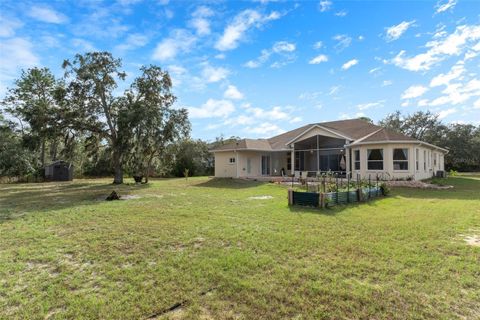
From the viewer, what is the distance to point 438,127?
39000 mm

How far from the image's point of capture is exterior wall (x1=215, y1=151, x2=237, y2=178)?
78.1 ft

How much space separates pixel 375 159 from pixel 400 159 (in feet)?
A: 4.68

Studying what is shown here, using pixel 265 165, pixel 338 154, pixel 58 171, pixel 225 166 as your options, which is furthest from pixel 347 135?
pixel 58 171

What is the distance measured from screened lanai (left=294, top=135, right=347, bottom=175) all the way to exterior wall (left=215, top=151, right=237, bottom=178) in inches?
218

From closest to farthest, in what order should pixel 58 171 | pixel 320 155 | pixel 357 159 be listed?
pixel 357 159 → pixel 320 155 → pixel 58 171

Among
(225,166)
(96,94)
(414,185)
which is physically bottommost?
(414,185)

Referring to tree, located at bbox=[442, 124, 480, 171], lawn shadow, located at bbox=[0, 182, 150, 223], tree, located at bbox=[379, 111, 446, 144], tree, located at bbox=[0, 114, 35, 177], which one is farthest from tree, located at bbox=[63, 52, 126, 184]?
tree, located at bbox=[442, 124, 480, 171]

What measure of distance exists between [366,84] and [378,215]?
12.7m

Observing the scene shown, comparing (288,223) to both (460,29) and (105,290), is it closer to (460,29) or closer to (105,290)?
(105,290)

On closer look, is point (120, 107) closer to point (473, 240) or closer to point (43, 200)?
point (43, 200)

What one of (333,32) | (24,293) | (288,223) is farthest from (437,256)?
(333,32)

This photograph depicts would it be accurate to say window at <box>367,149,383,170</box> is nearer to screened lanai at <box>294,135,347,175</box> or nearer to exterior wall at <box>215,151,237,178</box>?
screened lanai at <box>294,135,347,175</box>

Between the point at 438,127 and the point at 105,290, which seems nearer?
the point at 105,290

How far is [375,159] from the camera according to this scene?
17.6 m
